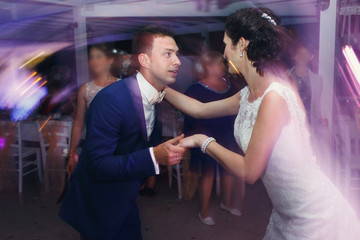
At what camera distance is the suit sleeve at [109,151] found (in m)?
1.40

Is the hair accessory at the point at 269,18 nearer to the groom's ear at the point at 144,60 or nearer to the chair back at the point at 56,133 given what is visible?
the groom's ear at the point at 144,60

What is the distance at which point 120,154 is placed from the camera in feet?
5.12

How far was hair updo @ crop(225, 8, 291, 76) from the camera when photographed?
1.45 meters

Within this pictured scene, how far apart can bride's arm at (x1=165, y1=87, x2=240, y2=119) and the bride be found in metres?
0.41

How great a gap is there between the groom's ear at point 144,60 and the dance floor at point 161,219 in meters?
2.11

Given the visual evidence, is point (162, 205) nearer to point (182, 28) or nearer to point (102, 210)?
point (102, 210)

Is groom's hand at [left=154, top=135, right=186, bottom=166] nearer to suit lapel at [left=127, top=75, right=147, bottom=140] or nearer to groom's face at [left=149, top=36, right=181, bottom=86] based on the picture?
suit lapel at [left=127, top=75, right=147, bottom=140]

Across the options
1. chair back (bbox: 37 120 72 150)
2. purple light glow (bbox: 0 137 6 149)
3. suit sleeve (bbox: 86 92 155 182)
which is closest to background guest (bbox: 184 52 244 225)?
suit sleeve (bbox: 86 92 155 182)

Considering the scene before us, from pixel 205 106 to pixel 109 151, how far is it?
0.84 m

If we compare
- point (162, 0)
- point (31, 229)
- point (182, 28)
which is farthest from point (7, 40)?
point (31, 229)

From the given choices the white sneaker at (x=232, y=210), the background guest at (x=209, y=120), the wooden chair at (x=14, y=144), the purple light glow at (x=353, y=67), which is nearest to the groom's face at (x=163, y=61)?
the background guest at (x=209, y=120)

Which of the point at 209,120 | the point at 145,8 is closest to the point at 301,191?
the point at 209,120

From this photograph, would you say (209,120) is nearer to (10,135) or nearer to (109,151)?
(109,151)

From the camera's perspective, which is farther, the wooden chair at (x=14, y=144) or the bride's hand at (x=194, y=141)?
the wooden chair at (x=14, y=144)
